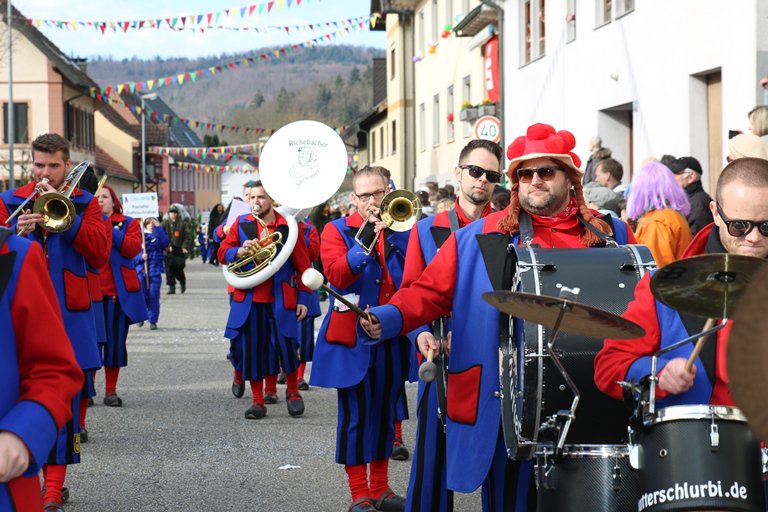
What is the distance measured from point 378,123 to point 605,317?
45610 millimetres

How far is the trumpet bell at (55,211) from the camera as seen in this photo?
22.4 feet

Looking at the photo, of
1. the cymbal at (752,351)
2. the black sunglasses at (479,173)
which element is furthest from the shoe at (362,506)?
the cymbal at (752,351)

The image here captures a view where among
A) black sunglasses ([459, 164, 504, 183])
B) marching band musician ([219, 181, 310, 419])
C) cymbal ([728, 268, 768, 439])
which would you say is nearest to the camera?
cymbal ([728, 268, 768, 439])

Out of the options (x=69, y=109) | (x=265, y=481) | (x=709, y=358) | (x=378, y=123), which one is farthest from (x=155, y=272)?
(x=69, y=109)

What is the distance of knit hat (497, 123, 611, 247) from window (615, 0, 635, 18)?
1301cm

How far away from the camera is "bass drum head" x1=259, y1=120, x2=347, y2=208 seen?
816cm

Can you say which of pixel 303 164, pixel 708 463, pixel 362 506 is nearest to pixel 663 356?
pixel 708 463

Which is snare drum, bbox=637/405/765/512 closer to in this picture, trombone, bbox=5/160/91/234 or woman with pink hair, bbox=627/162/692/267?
woman with pink hair, bbox=627/162/692/267

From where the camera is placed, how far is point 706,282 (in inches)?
120

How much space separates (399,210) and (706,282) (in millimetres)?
4095

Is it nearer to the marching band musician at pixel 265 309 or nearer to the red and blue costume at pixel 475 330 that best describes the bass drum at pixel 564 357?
the red and blue costume at pixel 475 330

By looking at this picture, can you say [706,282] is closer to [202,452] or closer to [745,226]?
[745,226]

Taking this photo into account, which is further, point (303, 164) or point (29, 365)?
point (303, 164)

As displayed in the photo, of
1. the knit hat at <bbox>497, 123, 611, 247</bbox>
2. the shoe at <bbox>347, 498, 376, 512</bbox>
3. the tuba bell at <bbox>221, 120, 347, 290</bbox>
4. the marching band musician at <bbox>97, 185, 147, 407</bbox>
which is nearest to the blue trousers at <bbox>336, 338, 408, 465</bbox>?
the shoe at <bbox>347, 498, 376, 512</bbox>
